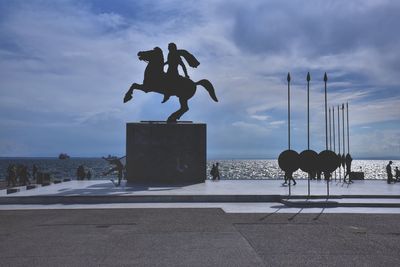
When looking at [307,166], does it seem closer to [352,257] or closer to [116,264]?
[352,257]

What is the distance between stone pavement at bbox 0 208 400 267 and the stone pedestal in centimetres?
935

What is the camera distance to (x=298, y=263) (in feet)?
24.9

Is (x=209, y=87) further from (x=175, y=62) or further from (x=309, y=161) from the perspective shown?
(x=309, y=161)

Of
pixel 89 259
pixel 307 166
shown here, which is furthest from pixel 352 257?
pixel 307 166

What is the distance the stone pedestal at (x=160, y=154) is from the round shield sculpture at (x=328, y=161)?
7106 millimetres

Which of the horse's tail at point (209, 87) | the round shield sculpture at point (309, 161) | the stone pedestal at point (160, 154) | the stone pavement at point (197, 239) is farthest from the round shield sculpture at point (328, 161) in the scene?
the horse's tail at point (209, 87)

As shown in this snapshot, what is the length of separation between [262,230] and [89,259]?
4.53 m

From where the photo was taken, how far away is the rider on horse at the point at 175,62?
75.8ft

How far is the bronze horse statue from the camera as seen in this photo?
74.8ft

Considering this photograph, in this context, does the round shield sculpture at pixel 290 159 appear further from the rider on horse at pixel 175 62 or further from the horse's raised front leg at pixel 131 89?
the horse's raised front leg at pixel 131 89

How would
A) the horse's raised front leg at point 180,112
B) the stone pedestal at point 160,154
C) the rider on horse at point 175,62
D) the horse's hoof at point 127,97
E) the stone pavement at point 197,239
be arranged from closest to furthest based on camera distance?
1. the stone pavement at point 197,239
2. the horse's hoof at point 127,97
3. the rider on horse at point 175,62
4. the stone pedestal at point 160,154
5. the horse's raised front leg at point 180,112

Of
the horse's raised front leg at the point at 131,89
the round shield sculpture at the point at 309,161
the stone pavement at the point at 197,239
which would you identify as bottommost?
the stone pavement at the point at 197,239

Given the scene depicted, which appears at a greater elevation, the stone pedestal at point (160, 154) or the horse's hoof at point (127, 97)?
the horse's hoof at point (127, 97)

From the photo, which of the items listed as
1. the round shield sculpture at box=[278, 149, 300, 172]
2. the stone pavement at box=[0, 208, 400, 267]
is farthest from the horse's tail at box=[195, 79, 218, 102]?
the stone pavement at box=[0, 208, 400, 267]
